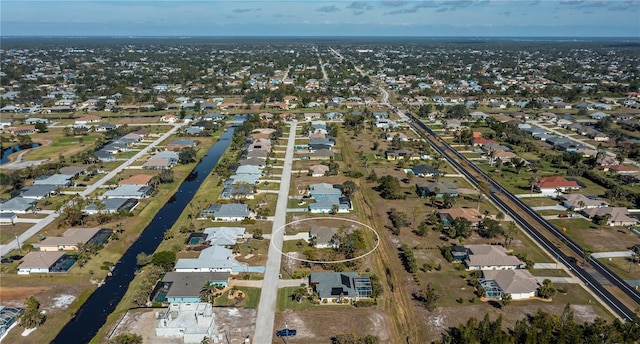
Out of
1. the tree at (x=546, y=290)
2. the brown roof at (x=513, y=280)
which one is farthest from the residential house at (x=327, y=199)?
the tree at (x=546, y=290)

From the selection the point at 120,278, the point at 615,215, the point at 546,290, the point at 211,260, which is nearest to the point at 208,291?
the point at 211,260

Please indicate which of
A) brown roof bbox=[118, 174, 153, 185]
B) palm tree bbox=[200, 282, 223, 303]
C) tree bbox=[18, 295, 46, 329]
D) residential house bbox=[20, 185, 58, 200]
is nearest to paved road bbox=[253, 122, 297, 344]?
palm tree bbox=[200, 282, 223, 303]

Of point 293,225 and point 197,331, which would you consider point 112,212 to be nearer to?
point 293,225

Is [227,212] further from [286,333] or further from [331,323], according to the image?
[331,323]

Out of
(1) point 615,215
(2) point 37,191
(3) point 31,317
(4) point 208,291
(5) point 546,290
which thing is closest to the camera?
(3) point 31,317

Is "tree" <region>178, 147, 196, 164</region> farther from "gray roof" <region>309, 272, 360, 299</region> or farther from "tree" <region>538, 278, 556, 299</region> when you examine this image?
"tree" <region>538, 278, 556, 299</region>

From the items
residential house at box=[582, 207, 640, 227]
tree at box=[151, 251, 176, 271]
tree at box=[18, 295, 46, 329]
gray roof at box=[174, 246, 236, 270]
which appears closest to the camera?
tree at box=[18, 295, 46, 329]

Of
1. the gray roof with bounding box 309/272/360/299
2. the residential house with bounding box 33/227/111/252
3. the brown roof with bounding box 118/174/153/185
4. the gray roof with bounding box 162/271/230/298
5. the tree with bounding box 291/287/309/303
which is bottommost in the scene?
the tree with bounding box 291/287/309/303

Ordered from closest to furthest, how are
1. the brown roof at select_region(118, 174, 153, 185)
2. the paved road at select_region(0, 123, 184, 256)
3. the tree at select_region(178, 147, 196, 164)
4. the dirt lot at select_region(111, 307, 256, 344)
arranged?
the dirt lot at select_region(111, 307, 256, 344), the paved road at select_region(0, 123, 184, 256), the brown roof at select_region(118, 174, 153, 185), the tree at select_region(178, 147, 196, 164)
